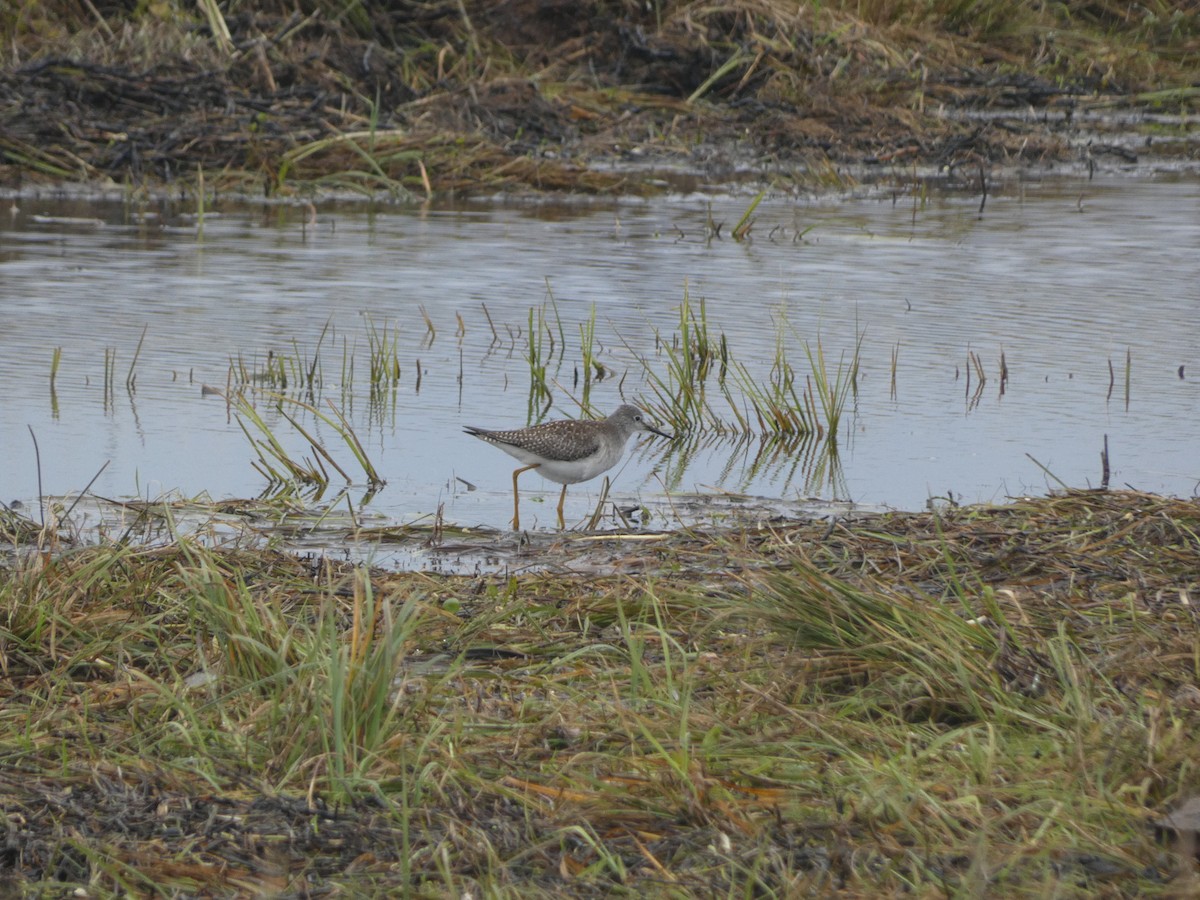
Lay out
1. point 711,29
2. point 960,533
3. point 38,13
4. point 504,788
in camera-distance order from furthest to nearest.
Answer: point 711,29 → point 38,13 → point 960,533 → point 504,788

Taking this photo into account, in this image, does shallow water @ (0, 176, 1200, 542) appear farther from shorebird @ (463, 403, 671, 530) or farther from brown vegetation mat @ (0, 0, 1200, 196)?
brown vegetation mat @ (0, 0, 1200, 196)

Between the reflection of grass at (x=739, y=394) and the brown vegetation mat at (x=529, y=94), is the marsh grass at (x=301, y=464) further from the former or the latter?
the brown vegetation mat at (x=529, y=94)

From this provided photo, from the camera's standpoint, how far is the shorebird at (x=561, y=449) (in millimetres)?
7453

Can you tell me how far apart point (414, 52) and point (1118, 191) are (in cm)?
812

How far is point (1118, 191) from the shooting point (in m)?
18.0

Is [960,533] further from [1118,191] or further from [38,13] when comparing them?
[38,13]

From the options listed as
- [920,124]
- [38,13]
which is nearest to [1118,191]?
[920,124]

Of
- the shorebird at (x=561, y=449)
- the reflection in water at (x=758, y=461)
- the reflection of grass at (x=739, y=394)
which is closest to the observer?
the shorebird at (x=561, y=449)

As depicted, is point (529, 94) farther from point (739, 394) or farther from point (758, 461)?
point (758, 461)

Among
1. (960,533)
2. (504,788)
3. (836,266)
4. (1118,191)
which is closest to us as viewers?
(504,788)

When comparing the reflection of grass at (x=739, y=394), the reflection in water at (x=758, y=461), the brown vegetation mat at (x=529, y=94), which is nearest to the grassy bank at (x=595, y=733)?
the reflection in water at (x=758, y=461)

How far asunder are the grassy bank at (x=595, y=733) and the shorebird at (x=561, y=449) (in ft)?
6.00

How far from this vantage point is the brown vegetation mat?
17391 mm

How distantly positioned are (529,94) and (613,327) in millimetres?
9051
